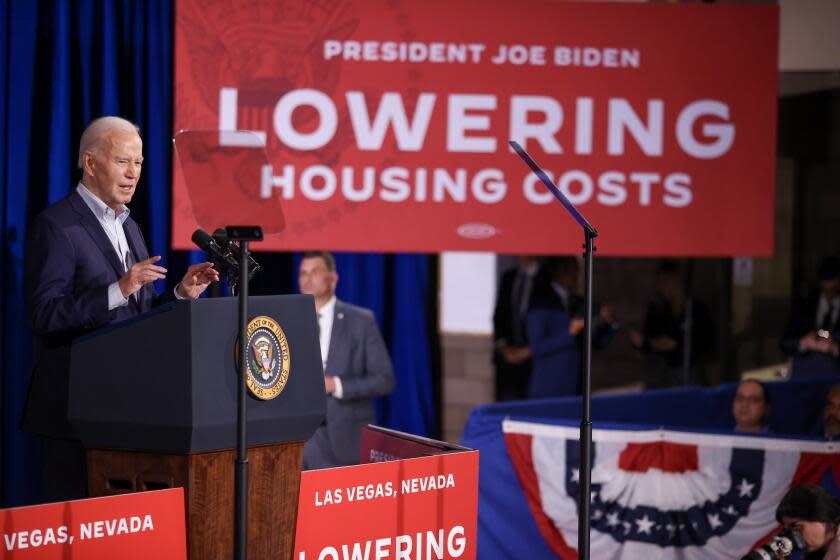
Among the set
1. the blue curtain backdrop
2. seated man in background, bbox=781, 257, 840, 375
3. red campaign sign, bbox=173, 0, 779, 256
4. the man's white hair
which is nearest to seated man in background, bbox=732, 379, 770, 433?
red campaign sign, bbox=173, 0, 779, 256

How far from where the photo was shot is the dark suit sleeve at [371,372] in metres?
4.86

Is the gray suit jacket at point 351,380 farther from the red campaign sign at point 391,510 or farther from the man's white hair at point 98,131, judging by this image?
the man's white hair at point 98,131

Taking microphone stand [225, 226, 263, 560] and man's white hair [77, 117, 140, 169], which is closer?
microphone stand [225, 226, 263, 560]

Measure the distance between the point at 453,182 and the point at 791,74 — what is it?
8.81 feet

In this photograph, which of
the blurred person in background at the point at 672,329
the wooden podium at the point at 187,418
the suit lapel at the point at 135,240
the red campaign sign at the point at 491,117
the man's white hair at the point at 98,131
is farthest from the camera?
the blurred person in background at the point at 672,329

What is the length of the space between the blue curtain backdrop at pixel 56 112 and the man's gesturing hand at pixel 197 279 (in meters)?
2.60

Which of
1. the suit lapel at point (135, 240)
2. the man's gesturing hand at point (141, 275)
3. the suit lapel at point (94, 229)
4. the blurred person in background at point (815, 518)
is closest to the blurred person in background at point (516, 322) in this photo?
the blurred person in background at point (815, 518)

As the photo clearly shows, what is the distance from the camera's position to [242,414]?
6.95 feet

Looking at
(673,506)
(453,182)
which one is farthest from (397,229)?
(673,506)

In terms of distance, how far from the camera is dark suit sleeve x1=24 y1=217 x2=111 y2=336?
2336mm

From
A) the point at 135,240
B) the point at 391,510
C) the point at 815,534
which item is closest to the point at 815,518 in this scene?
the point at 815,534

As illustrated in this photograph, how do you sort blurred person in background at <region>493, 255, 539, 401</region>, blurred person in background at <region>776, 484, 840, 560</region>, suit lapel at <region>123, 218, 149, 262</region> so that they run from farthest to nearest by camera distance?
blurred person in background at <region>493, 255, 539, 401</region> < blurred person in background at <region>776, 484, 840, 560</region> < suit lapel at <region>123, 218, 149, 262</region>

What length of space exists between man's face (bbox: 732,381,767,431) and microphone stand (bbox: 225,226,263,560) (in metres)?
3.16

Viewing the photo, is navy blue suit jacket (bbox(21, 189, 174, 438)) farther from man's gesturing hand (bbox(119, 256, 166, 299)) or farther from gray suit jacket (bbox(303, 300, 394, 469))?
gray suit jacket (bbox(303, 300, 394, 469))
